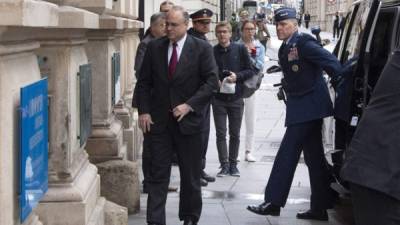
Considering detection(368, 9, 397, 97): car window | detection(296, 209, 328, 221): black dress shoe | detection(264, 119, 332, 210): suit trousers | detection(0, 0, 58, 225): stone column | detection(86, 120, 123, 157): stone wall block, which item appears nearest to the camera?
detection(0, 0, 58, 225): stone column

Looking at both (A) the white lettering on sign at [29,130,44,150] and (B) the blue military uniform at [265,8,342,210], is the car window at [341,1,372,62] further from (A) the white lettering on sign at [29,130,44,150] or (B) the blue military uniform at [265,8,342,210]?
(A) the white lettering on sign at [29,130,44,150]

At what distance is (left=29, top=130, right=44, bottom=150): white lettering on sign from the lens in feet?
12.5

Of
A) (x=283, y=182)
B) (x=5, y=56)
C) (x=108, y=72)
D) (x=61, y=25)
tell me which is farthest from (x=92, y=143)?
(x=5, y=56)

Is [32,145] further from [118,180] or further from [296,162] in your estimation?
[296,162]

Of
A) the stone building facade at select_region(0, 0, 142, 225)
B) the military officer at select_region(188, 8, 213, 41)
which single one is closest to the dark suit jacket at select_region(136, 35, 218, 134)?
the stone building facade at select_region(0, 0, 142, 225)

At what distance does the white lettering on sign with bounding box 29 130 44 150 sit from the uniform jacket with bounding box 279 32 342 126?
3.52 m

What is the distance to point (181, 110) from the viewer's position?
6.46 m

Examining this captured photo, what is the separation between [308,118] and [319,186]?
711mm

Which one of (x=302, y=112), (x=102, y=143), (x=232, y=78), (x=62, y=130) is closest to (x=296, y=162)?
(x=302, y=112)

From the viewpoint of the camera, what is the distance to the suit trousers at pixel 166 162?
6656mm

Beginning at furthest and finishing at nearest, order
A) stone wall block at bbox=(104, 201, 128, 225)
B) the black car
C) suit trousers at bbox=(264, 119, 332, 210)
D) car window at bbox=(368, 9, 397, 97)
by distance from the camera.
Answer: suit trousers at bbox=(264, 119, 332, 210), car window at bbox=(368, 9, 397, 97), the black car, stone wall block at bbox=(104, 201, 128, 225)

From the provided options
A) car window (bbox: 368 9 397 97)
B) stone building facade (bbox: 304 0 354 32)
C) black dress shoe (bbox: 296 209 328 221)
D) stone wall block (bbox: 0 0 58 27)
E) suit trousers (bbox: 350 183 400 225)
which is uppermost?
stone building facade (bbox: 304 0 354 32)

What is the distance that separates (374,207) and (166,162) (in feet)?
9.29

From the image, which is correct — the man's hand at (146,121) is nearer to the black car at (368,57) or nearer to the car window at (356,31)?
the black car at (368,57)
